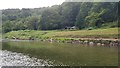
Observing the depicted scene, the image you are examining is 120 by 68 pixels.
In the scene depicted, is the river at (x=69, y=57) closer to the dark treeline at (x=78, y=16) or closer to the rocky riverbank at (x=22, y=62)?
the rocky riverbank at (x=22, y=62)

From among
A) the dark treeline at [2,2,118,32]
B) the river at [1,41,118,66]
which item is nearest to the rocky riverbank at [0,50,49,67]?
the river at [1,41,118,66]

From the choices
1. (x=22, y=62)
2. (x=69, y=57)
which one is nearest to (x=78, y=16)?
(x=69, y=57)

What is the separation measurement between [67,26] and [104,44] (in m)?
85.8

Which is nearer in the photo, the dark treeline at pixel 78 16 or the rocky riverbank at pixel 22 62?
the rocky riverbank at pixel 22 62

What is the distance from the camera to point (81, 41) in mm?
95562

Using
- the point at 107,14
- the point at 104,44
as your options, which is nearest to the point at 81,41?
the point at 104,44

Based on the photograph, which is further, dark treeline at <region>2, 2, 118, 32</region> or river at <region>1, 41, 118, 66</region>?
dark treeline at <region>2, 2, 118, 32</region>

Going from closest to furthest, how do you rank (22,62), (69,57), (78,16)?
(22,62) < (69,57) < (78,16)

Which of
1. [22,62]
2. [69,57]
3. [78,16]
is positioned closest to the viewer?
[22,62]

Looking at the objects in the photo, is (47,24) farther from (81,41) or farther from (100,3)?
(81,41)

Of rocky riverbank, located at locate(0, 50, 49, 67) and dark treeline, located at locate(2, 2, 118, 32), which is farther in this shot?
dark treeline, located at locate(2, 2, 118, 32)

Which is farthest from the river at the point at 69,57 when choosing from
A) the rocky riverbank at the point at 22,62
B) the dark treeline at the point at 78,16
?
the dark treeline at the point at 78,16

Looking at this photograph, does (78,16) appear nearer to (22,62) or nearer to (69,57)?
(69,57)

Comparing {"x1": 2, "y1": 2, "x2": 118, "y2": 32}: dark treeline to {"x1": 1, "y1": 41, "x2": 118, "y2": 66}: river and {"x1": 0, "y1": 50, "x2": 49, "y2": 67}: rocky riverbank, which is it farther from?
{"x1": 0, "y1": 50, "x2": 49, "y2": 67}: rocky riverbank
